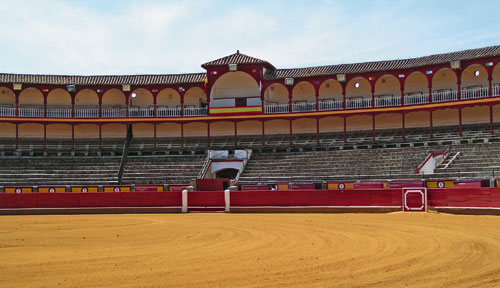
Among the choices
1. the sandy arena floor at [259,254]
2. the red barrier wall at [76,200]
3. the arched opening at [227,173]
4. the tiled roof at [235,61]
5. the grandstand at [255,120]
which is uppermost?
the tiled roof at [235,61]

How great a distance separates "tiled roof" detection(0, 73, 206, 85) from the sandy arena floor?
2489 centimetres

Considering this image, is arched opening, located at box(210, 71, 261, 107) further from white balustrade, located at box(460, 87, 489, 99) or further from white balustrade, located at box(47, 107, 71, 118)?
white balustrade, located at box(460, 87, 489, 99)

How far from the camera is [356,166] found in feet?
110

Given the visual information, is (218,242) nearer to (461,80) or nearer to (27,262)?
(27,262)

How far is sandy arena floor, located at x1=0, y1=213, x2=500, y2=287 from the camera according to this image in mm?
8977

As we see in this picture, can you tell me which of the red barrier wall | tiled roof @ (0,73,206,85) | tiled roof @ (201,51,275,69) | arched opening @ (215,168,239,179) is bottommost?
the red barrier wall

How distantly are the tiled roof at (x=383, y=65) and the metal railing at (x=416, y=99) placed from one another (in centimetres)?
191

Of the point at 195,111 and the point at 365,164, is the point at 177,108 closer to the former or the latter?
the point at 195,111

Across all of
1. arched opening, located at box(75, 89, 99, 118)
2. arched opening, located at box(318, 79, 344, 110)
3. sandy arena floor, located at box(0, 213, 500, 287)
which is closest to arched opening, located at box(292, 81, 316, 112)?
arched opening, located at box(318, 79, 344, 110)

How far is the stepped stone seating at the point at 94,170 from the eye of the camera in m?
35.4

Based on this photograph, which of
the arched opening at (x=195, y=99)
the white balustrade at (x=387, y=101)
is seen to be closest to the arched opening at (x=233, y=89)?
the arched opening at (x=195, y=99)

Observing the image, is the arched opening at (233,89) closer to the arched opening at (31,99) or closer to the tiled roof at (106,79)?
the tiled roof at (106,79)

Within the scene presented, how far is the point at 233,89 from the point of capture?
42.7m

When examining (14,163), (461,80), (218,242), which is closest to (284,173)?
(461,80)
